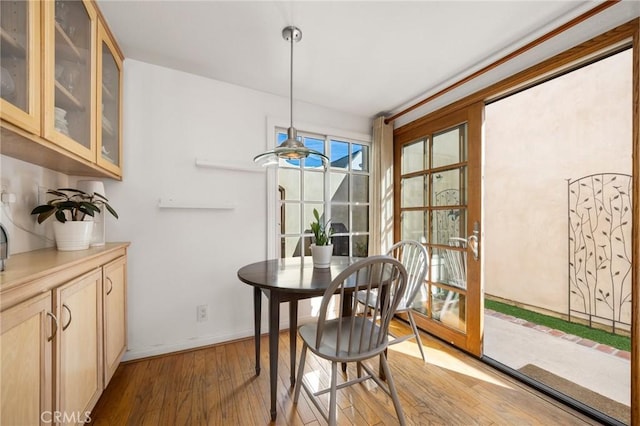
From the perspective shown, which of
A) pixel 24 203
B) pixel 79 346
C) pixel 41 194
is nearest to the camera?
pixel 79 346

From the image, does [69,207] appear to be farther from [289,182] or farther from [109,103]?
[289,182]

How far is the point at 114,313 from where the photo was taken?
1648 mm

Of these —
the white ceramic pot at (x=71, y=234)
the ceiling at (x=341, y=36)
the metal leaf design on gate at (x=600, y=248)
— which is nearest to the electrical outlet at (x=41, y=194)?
the white ceramic pot at (x=71, y=234)

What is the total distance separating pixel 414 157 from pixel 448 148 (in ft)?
1.47

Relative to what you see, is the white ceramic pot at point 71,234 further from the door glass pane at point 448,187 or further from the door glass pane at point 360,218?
the door glass pane at point 448,187

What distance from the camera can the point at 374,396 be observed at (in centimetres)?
165

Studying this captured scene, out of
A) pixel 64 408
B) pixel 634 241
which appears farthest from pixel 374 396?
pixel 634 241

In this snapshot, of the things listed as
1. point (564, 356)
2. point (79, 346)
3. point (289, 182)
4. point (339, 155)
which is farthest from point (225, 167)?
point (564, 356)

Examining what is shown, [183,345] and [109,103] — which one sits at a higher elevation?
[109,103]

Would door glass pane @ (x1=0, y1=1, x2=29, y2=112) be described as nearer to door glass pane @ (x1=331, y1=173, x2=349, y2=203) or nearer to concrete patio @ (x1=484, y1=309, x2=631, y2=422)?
door glass pane @ (x1=331, y1=173, x2=349, y2=203)

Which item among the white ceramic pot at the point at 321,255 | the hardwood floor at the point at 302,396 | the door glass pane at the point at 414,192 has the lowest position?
the hardwood floor at the point at 302,396

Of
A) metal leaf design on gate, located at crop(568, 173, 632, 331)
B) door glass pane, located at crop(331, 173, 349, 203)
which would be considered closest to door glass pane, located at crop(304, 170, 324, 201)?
door glass pane, located at crop(331, 173, 349, 203)

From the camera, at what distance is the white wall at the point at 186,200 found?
2.05 m

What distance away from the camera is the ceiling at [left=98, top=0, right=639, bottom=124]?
1.52 m
